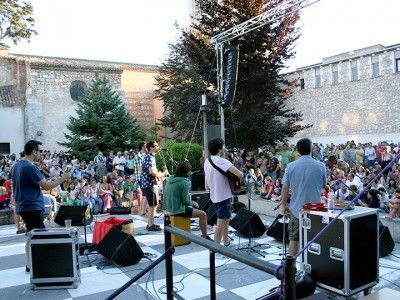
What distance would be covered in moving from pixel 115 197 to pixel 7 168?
620 centimetres

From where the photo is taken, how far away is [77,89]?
3045 cm

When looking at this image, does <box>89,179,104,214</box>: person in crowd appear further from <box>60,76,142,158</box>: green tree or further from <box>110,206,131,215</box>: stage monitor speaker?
<box>60,76,142,158</box>: green tree

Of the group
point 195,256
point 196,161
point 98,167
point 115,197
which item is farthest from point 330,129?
point 195,256

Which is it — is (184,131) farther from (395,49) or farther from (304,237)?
(304,237)

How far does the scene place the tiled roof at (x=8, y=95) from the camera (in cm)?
2712

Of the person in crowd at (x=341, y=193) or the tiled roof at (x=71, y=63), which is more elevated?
the tiled roof at (x=71, y=63)

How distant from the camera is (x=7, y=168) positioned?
1570 cm

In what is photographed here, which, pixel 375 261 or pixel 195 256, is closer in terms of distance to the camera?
pixel 375 261

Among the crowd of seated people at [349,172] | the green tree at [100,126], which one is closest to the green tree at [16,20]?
the green tree at [100,126]

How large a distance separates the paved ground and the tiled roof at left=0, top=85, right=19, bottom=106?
23189mm

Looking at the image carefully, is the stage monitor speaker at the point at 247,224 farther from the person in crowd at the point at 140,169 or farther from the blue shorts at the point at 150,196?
the person in crowd at the point at 140,169

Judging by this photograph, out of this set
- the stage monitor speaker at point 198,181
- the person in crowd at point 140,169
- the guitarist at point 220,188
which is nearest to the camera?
the guitarist at point 220,188

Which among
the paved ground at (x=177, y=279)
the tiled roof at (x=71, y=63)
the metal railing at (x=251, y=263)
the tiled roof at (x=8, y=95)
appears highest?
the tiled roof at (x=71, y=63)

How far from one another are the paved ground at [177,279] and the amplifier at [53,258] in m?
0.12
